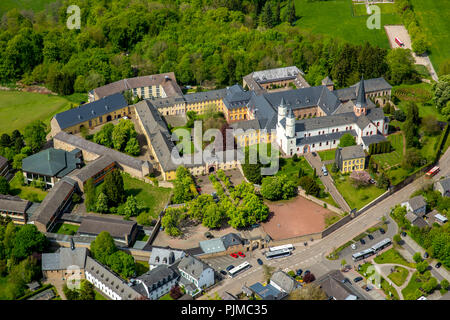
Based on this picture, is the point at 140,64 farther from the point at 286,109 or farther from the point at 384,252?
the point at 384,252

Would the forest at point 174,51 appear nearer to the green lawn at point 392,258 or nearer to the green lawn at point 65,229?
the green lawn at point 65,229

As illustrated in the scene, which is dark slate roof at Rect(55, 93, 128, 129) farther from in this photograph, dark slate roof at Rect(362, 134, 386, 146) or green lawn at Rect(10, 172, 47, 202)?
dark slate roof at Rect(362, 134, 386, 146)

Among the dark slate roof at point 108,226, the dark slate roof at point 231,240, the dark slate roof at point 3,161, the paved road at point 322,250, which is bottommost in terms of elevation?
the paved road at point 322,250

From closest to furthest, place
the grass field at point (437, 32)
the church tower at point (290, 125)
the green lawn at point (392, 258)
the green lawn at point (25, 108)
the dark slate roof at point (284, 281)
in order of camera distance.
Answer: the dark slate roof at point (284, 281) < the green lawn at point (392, 258) < the church tower at point (290, 125) < the green lawn at point (25, 108) < the grass field at point (437, 32)

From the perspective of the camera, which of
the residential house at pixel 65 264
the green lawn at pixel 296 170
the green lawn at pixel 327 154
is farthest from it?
the green lawn at pixel 327 154

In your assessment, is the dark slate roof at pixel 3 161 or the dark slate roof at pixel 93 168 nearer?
the dark slate roof at pixel 93 168

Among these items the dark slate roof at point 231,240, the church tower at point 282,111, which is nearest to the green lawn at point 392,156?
the church tower at point 282,111
